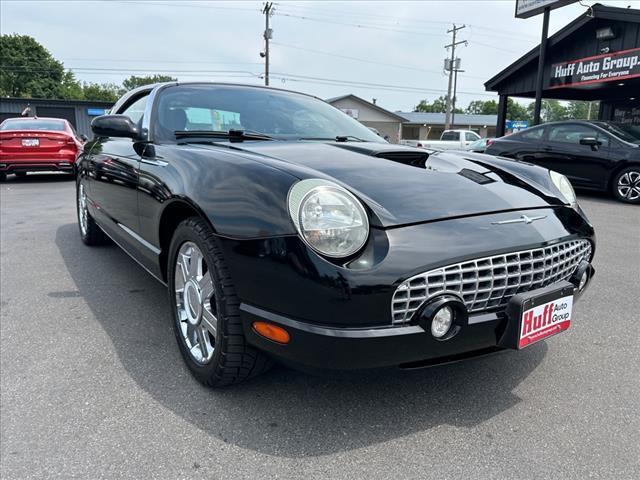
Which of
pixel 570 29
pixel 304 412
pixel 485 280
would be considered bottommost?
pixel 304 412

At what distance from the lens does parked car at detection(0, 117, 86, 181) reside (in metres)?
9.38

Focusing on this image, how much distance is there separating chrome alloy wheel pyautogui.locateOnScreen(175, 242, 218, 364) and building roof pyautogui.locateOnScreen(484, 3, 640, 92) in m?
12.6

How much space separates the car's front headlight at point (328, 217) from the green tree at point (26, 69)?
75103 millimetres

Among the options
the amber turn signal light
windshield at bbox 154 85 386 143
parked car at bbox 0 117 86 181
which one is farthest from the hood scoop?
parked car at bbox 0 117 86 181

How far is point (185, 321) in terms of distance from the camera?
226 cm

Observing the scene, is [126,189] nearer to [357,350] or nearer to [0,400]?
[0,400]

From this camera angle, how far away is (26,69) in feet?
209

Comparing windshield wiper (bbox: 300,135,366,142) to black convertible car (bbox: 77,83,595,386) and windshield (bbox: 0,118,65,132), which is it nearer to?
black convertible car (bbox: 77,83,595,386)

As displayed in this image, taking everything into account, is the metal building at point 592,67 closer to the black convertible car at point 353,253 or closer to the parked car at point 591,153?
the parked car at point 591,153

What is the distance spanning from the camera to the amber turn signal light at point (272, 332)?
1622mm

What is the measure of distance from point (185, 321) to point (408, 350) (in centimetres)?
113

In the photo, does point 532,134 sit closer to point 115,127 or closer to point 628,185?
point 628,185

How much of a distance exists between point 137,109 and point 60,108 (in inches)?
1327

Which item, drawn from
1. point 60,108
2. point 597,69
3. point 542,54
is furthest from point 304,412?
point 60,108
